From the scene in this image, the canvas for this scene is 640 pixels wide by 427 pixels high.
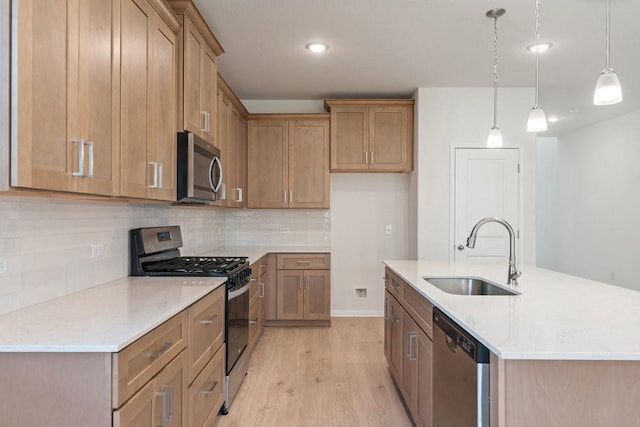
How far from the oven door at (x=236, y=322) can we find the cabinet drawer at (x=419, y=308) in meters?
1.10

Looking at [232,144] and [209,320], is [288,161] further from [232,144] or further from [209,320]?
[209,320]

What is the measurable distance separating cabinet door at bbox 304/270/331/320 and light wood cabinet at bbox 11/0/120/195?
2.96 m

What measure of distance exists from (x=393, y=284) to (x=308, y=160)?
82.2 inches

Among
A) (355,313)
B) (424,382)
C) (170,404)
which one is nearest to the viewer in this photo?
(170,404)

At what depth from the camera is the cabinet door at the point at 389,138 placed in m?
4.44

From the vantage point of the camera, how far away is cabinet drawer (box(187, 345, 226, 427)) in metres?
1.85

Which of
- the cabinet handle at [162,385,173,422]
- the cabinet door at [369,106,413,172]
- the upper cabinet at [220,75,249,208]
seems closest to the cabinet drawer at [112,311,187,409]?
the cabinet handle at [162,385,173,422]

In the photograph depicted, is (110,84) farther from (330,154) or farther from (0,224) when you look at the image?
(330,154)

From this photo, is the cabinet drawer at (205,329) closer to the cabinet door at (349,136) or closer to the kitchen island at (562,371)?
the kitchen island at (562,371)

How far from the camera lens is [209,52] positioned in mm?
2830

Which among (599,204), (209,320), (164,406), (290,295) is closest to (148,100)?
(209,320)

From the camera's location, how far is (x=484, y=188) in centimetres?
430

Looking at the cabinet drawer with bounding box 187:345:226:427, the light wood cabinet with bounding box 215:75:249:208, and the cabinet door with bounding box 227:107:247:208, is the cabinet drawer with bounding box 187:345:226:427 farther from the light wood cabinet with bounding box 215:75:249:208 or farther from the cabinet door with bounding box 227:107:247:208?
the cabinet door with bounding box 227:107:247:208

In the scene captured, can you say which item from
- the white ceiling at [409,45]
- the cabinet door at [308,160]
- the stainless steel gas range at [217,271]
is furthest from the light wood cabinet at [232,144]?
the stainless steel gas range at [217,271]
